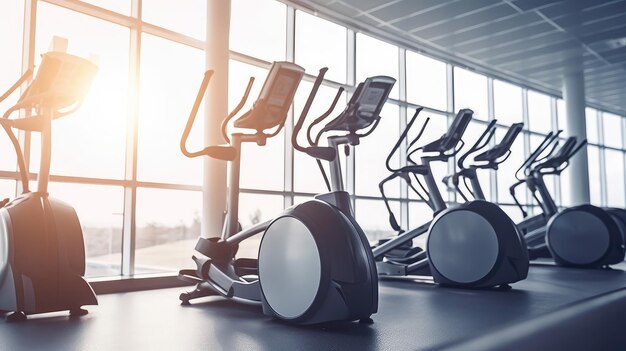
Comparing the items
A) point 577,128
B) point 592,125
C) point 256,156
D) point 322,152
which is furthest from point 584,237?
point 592,125

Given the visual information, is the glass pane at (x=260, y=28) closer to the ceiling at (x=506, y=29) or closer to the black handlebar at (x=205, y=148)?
the ceiling at (x=506, y=29)

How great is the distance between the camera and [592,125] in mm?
11352

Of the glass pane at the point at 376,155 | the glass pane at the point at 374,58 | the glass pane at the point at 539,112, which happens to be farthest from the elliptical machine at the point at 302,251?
the glass pane at the point at 539,112

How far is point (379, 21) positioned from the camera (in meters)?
6.41

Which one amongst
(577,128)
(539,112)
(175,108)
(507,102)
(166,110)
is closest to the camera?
(166,110)

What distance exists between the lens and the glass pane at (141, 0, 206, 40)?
4.57 metres

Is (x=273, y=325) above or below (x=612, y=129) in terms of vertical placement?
below

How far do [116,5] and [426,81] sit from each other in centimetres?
469

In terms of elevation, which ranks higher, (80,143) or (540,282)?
(80,143)

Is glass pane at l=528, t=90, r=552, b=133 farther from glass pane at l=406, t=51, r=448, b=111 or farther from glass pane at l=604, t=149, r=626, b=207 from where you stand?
glass pane at l=406, t=51, r=448, b=111

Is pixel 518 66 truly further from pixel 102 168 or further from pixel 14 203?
pixel 14 203

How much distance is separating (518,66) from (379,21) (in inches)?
125

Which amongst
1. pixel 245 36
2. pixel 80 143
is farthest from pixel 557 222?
pixel 80 143

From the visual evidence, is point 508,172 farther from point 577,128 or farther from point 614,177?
point 614,177
